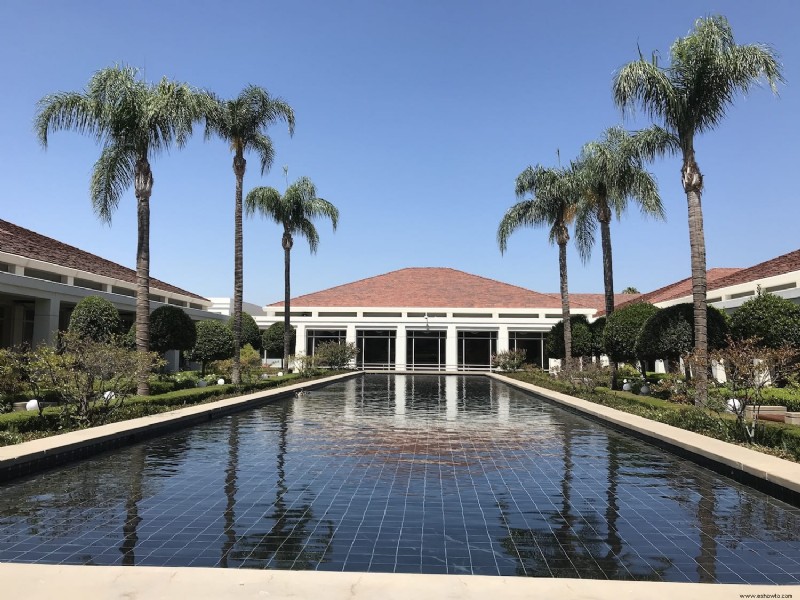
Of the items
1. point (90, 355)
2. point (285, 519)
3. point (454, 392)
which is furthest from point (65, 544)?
point (454, 392)

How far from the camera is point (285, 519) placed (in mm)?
6613

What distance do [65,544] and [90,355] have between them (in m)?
8.81

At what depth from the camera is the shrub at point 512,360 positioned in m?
44.5

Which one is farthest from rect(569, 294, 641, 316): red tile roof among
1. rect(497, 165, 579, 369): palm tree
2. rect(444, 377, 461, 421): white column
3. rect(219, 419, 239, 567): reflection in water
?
rect(219, 419, 239, 567): reflection in water

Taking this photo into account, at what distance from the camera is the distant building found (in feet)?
80.0

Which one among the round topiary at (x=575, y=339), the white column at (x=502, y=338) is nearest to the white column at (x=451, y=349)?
the white column at (x=502, y=338)

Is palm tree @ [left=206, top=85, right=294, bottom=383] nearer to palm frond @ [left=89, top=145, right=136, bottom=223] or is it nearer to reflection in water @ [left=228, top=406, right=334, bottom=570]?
palm frond @ [left=89, top=145, right=136, bottom=223]

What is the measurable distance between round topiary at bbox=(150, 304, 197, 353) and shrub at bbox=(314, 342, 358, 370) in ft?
50.4

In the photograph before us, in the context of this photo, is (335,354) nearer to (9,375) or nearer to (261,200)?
(261,200)

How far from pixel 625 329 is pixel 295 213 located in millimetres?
22176

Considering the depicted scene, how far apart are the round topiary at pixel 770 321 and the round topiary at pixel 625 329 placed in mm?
3556

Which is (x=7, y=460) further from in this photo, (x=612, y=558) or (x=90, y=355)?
(x=612, y=558)

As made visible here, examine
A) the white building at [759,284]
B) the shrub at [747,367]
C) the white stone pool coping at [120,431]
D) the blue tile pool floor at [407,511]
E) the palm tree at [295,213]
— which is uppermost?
the palm tree at [295,213]

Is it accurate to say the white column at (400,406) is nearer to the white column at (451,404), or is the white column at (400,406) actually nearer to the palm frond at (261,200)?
the white column at (451,404)
